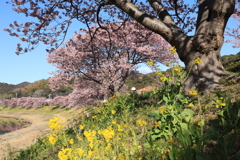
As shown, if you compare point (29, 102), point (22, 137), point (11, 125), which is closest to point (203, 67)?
point (22, 137)

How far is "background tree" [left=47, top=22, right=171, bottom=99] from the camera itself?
13.0 meters

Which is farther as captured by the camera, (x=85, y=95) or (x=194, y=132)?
(x=85, y=95)

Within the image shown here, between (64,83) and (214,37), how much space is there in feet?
37.8

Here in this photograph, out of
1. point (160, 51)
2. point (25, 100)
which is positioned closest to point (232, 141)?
point (160, 51)

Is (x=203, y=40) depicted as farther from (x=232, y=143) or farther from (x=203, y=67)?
(x=232, y=143)

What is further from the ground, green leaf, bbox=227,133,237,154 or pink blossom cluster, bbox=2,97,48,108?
pink blossom cluster, bbox=2,97,48,108

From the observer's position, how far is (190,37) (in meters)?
6.02

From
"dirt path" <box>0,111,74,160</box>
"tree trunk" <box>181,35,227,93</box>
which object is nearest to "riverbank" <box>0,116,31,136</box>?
"dirt path" <box>0,111,74,160</box>

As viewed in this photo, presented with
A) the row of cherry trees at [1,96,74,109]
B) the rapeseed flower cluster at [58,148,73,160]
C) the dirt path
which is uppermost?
the row of cherry trees at [1,96,74,109]

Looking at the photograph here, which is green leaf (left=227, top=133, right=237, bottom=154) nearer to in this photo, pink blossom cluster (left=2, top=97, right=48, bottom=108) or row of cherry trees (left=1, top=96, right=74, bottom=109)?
row of cherry trees (left=1, top=96, right=74, bottom=109)

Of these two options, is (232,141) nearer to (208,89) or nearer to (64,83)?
(208,89)

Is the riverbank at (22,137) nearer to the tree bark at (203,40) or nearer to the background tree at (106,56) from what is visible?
the background tree at (106,56)

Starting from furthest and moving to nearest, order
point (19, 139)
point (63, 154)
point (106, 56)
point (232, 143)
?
point (19, 139), point (106, 56), point (63, 154), point (232, 143)

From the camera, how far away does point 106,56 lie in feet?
45.2
